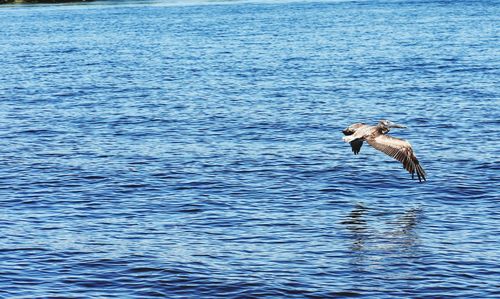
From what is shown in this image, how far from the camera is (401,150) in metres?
26.8

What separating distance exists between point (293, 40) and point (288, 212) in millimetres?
67474

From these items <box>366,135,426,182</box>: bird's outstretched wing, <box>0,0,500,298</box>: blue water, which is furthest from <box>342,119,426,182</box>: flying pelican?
<box>0,0,500,298</box>: blue water

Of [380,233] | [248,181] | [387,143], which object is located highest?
[387,143]

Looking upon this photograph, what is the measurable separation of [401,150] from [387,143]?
53cm

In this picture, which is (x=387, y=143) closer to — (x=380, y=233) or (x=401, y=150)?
(x=401, y=150)

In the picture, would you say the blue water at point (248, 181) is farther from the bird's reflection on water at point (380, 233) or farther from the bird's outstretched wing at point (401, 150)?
the bird's outstretched wing at point (401, 150)

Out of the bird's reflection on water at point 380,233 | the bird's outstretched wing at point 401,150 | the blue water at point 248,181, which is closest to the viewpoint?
the blue water at point 248,181

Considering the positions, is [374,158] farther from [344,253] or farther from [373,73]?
[373,73]

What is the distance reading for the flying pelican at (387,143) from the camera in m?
26.7

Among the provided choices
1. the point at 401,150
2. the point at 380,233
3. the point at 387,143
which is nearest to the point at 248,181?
the point at 387,143

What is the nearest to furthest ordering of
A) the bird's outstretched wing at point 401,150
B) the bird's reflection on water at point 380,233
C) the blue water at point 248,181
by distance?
the blue water at point 248,181 → the bird's reflection on water at point 380,233 → the bird's outstretched wing at point 401,150

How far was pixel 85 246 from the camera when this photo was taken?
84.6 feet

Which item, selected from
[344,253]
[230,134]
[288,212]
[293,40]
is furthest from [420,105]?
[293,40]

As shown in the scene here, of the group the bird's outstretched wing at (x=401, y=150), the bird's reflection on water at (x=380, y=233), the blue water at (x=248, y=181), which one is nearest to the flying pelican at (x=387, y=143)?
the bird's outstretched wing at (x=401, y=150)
